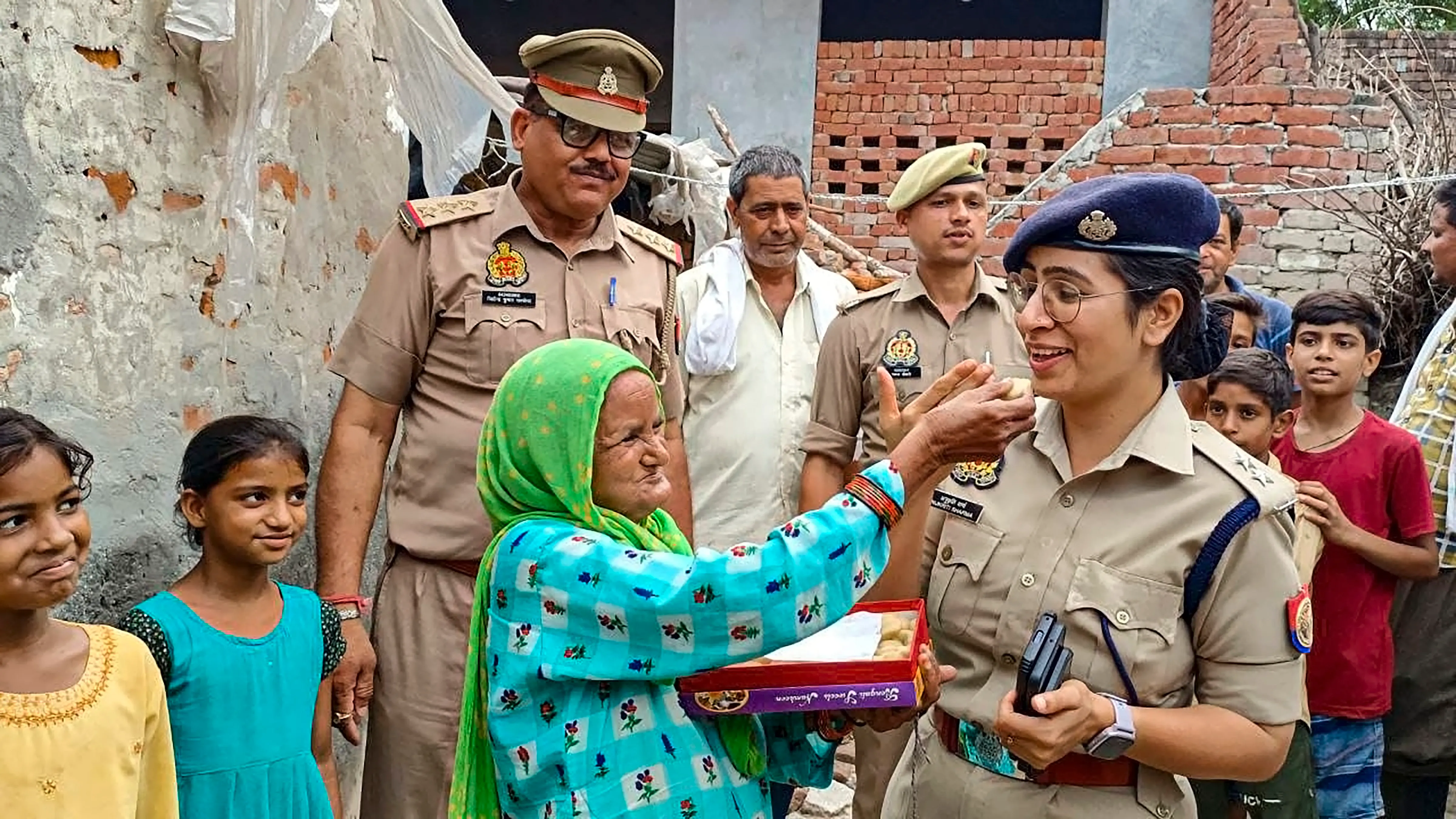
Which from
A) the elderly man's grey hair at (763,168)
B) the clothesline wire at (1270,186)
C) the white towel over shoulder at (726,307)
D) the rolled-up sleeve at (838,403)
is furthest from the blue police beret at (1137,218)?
the clothesline wire at (1270,186)

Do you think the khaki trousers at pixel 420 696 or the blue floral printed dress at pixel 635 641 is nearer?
the blue floral printed dress at pixel 635 641

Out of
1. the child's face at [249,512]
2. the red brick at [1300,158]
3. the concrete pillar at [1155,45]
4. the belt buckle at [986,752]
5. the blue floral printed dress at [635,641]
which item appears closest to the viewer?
the blue floral printed dress at [635,641]

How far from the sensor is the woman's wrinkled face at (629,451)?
6.45 ft

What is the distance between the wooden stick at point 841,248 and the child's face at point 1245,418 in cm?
456

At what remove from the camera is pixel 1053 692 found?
1787 millimetres

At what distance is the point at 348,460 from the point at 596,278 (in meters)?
0.72

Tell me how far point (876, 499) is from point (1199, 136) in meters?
6.92

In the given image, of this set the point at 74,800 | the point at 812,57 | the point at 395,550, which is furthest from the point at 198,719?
the point at 812,57

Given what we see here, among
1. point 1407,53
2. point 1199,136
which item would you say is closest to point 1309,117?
point 1199,136

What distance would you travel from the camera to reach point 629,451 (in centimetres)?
199

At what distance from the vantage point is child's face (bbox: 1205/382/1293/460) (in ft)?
11.8

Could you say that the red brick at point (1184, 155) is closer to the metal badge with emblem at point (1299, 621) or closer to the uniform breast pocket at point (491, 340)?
the uniform breast pocket at point (491, 340)

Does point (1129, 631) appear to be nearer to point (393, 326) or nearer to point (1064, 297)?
point (1064, 297)

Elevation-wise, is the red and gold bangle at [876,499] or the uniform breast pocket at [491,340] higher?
the uniform breast pocket at [491,340]
